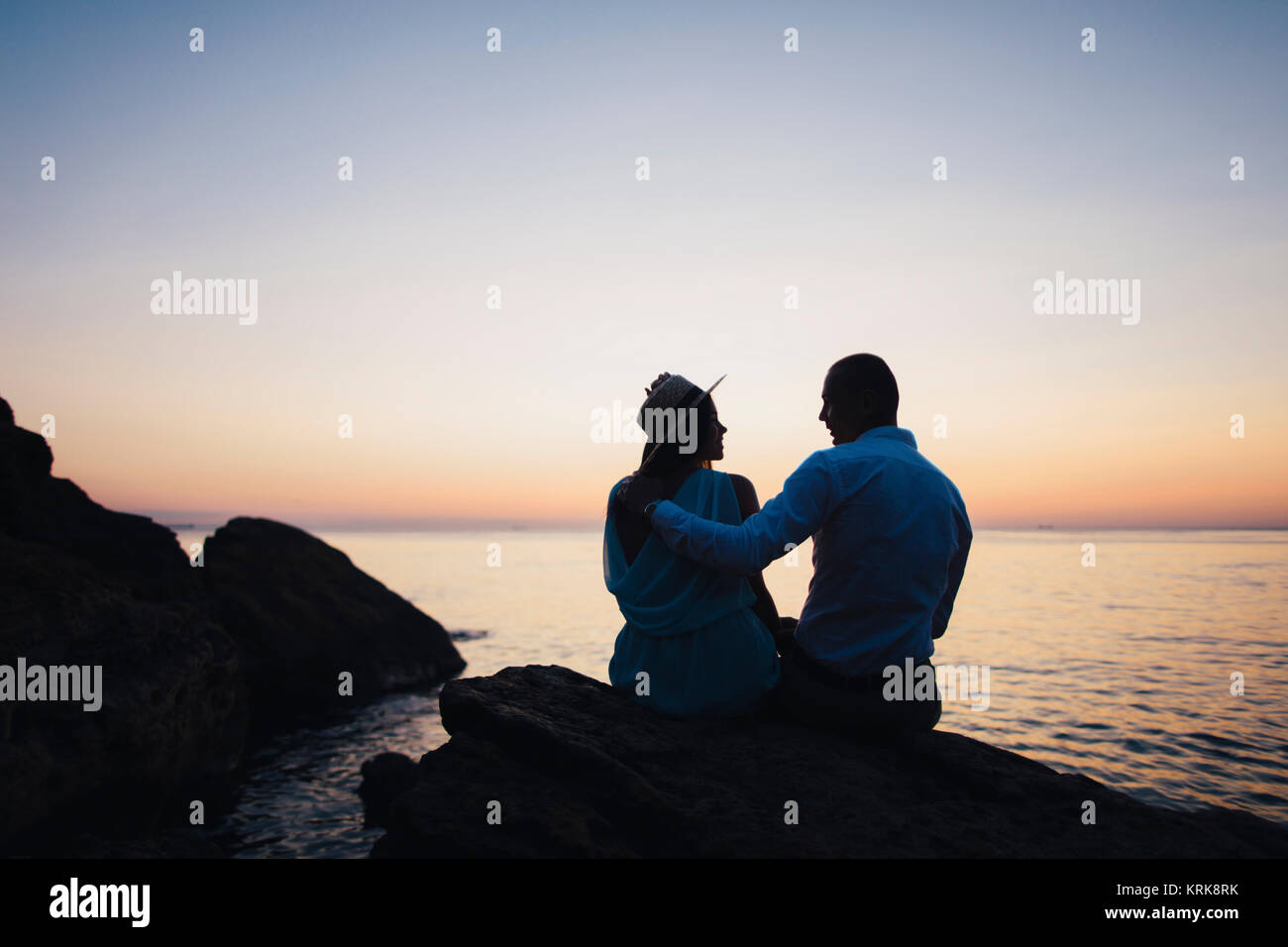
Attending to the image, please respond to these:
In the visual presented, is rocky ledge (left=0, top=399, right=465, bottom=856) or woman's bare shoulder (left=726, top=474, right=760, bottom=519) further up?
woman's bare shoulder (left=726, top=474, right=760, bottom=519)

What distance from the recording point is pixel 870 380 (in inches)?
152

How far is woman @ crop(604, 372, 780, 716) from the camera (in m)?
3.94

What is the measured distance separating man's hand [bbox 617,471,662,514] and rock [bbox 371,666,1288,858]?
1.28 m

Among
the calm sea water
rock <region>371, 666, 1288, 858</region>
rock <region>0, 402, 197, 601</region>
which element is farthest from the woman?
rock <region>0, 402, 197, 601</region>

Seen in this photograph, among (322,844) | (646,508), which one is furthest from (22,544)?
(646,508)

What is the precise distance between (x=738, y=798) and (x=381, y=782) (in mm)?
9709

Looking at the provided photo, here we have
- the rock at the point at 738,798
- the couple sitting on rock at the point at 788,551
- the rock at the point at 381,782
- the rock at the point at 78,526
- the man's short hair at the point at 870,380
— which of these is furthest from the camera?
the rock at the point at 381,782

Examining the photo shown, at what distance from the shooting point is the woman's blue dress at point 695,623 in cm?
393

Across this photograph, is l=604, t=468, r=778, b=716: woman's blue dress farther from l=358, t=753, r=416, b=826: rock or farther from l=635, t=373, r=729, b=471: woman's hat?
l=358, t=753, r=416, b=826: rock

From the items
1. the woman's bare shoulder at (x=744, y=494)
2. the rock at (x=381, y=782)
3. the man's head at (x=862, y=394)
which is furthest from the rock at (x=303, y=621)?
the man's head at (x=862, y=394)

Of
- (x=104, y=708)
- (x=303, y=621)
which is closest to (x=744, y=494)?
(x=104, y=708)

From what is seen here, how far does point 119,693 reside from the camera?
26.9 ft

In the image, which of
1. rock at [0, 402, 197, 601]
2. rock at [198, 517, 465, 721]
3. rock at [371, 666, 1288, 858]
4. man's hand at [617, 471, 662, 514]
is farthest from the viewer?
rock at [198, 517, 465, 721]

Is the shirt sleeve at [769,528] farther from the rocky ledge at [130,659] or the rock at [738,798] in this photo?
the rocky ledge at [130,659]
